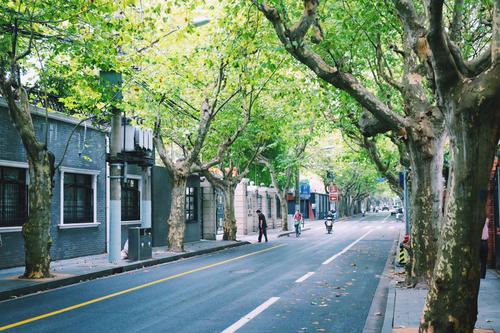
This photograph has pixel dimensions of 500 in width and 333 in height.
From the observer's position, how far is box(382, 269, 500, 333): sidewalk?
764 cm

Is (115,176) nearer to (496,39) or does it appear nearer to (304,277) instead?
(304,277)

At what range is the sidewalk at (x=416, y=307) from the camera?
25.1 feet

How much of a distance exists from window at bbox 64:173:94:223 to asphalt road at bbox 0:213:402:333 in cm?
508

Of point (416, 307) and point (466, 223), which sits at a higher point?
point (466, 223)

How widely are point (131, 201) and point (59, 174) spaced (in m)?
5.43

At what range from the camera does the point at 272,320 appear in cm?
869

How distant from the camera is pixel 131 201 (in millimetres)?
23953

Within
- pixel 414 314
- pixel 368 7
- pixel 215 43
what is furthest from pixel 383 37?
pixel 414 314

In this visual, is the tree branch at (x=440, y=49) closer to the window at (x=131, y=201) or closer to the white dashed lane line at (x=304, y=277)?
the white dashed lane line at (x=304, y=277)

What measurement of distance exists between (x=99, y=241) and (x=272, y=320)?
14.0m

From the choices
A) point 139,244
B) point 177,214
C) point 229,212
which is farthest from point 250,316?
point 229,212

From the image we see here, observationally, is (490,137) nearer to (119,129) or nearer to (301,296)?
(301,296)

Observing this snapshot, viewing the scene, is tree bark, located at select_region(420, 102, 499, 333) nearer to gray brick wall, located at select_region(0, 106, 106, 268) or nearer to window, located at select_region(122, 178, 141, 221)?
gray brick wall, located at select_region(0, 106, 106, 268)

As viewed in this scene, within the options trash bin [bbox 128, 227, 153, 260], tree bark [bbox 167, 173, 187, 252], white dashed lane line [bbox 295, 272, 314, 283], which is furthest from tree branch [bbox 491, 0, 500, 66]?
tree bark [bbox 167, 173, 187, 252]
